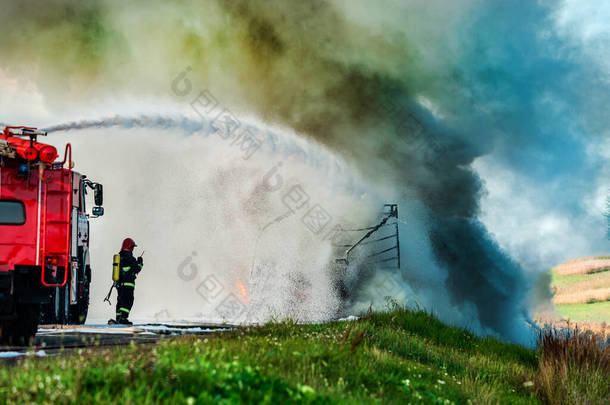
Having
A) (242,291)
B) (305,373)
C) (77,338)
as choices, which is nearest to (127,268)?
(77,338)

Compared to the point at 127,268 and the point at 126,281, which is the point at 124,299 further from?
the point at 127,268

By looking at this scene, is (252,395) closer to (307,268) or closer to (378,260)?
(307,268)

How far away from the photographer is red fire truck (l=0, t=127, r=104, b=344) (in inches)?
445

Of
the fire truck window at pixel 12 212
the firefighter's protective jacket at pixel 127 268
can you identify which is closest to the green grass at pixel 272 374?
the fire truck window at pixel 12 212

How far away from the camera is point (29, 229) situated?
1208 cm

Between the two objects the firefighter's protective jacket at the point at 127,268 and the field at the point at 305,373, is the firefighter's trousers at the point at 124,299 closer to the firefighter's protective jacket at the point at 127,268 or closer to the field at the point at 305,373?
the firefighter's protective jacket at the point at 127,268

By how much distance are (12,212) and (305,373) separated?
815cm

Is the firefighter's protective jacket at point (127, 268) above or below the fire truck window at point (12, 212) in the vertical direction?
below

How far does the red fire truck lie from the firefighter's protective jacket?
4887mm

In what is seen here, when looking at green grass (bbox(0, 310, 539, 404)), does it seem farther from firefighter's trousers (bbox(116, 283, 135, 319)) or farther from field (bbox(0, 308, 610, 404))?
firefighter's trousers (bbox(116, 283, 135, 319))

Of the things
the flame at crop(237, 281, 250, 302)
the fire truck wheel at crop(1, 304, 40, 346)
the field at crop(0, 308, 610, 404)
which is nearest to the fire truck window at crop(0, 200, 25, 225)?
the fire truck wheel at crop(1, 304, 40, 346)

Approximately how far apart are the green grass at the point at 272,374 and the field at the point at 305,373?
1 cm

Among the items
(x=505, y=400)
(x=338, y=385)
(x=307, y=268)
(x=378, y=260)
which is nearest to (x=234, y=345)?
(x=338, y=385)

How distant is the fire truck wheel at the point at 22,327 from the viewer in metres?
11.3
